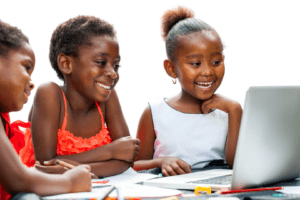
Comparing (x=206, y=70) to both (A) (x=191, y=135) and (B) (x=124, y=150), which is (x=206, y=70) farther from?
(B) (x=124, y=150)

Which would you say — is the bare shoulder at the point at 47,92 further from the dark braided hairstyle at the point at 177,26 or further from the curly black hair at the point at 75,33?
the dark braided hairstyle at the point at 177,26

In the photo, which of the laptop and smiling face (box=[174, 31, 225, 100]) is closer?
the laptop

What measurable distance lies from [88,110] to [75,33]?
282 mm

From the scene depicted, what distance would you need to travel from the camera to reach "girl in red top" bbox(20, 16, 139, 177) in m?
1.10

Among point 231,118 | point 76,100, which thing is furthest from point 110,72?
point 231,118

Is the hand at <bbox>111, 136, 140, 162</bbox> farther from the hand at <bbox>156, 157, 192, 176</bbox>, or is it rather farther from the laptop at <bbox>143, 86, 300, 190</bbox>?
the laptop at <bbox>143, 86, 300, 190</bbox>

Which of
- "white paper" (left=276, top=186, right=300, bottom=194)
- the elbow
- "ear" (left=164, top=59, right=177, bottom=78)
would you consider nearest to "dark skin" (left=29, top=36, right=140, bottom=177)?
"ear" (left=164, top=59, right=177, bottom=78)

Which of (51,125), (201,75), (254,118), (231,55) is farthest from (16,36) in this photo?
(231,55)

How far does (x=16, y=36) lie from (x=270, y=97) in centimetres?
56

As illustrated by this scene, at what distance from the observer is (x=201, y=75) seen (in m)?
1.32

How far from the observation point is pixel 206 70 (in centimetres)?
131

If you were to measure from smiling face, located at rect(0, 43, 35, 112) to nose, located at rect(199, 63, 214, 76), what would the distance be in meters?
0.72

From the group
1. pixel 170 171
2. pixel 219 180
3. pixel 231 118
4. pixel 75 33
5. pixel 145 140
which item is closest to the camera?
pixel 219 180

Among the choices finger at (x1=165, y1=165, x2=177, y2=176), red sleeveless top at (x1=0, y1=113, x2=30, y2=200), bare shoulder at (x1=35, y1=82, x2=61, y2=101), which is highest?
bare shoulder at (x1=35, y1=82, x2=61, y2=101)
